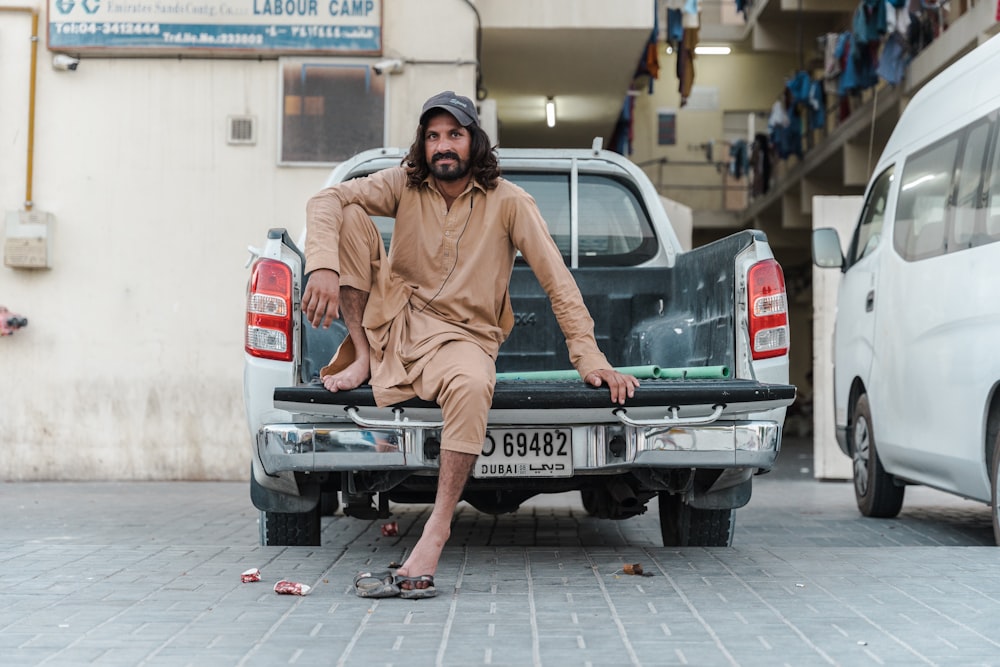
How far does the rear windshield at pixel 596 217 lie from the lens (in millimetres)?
6355

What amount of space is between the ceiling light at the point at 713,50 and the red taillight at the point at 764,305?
82.8 feet

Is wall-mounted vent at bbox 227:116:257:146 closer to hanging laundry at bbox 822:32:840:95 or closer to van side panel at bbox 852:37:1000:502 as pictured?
van side panel at bbox 852:37:1000:502

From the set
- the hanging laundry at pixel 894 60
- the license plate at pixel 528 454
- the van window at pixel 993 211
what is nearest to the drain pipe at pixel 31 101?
the license plate at pixel 528 454

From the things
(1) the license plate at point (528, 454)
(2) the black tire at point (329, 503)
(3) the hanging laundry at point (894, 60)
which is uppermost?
(3) the hanging laundry at point (894, 60)

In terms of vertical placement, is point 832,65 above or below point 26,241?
above

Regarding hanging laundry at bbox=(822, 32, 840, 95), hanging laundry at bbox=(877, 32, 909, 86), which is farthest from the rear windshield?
hanging laundry at bbox=(822, 32, 840, 95)

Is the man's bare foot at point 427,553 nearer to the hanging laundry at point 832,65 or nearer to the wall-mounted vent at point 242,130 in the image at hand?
the wall-mounted vent at point 242,130

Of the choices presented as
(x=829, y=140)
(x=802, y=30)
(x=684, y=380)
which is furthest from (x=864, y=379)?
(x=802, y=30)

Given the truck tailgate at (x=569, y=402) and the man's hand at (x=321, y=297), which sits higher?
the man's hand at (x=321, y=297)

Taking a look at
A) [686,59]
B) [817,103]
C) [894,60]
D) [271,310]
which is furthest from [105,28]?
[817,103]

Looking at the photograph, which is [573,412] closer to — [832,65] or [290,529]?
[290,529]

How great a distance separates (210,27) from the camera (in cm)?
1077

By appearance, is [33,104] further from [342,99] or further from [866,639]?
[866,639]

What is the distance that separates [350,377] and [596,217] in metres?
2.20
